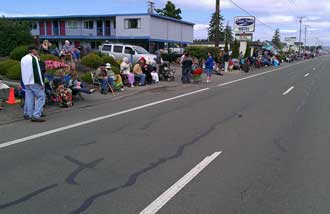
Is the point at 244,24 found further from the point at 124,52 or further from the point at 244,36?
the point at 124,52

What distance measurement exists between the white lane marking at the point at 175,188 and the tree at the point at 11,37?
24.4m

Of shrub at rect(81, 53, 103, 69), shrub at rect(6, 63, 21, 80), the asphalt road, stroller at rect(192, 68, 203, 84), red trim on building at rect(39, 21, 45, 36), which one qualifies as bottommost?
the asphalt road

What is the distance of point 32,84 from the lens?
9.90m

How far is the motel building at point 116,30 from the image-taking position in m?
51.3

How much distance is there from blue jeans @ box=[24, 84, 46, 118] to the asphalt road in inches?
16.7

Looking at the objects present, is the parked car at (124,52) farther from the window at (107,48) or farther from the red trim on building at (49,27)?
the red trim on building at (49,27)

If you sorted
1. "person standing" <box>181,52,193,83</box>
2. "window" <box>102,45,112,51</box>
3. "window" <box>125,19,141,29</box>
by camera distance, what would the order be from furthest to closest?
1. "window" <box>125,19,141,29</box>
2. "window" <box>102,45,112,51</box>
3. "person standing" <box>181,52,193,83</box>

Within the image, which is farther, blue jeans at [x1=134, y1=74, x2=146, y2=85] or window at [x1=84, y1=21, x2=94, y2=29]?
window at [x1=84, y1=21, x2=94, y2=29]

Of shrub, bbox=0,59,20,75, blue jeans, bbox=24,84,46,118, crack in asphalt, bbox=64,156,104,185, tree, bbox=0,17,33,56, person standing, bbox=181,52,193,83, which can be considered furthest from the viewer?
tree, bbox=0,17,33,56

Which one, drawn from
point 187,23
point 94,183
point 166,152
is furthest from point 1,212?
point 187,23

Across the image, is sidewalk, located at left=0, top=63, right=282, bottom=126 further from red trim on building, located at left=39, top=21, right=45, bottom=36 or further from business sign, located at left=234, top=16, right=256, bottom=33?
red trim on building, located at left=39, top=21, right=45, bottom=36

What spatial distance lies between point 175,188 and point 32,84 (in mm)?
5981

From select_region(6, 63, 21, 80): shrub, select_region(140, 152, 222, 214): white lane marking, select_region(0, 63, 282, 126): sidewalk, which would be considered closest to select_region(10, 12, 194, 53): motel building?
select_region(0, 63, 282, 126): sidewalk

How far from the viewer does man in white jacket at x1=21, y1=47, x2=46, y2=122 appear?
9.80 meters
